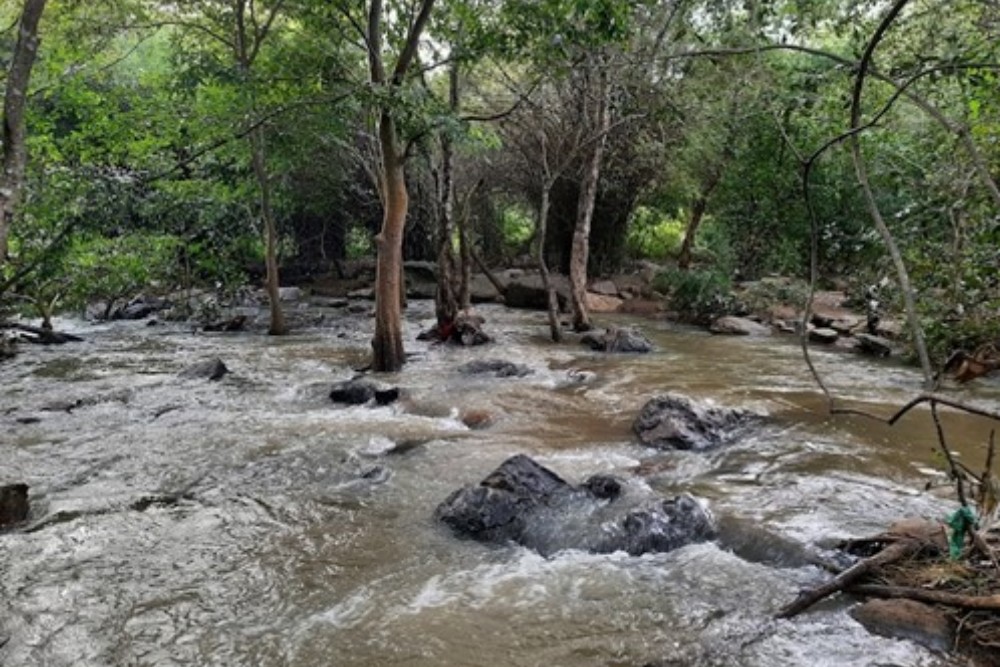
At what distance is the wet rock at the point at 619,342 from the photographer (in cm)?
1445

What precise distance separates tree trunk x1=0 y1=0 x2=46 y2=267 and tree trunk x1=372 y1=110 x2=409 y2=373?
7.48 meters

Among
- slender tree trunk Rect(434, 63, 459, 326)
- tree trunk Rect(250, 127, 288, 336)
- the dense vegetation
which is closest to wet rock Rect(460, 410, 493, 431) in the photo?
the dense vegetation

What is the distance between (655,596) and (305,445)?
4719mm

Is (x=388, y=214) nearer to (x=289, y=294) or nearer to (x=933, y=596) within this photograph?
(x=933, y=596)

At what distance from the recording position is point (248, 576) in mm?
5406

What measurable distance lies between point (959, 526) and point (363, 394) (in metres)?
7.83

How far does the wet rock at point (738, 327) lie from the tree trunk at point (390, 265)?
303 inches

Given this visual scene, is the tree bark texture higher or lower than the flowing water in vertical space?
higher

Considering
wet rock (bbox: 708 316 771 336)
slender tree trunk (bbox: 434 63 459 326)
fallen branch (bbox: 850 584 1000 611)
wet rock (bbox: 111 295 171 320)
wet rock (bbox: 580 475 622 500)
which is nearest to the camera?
fallen branch (bbox: 850 584 1000 611)

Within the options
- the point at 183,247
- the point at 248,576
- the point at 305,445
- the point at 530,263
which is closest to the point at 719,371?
the point at 305,445

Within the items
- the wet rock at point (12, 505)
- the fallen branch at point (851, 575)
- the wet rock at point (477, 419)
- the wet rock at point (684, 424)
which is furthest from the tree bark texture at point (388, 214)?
the fallen branch at point (851, 575)

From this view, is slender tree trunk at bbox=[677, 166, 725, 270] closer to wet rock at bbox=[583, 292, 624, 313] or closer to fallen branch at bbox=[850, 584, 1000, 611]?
wet rock at bbox=[583, 292, 624, 313]

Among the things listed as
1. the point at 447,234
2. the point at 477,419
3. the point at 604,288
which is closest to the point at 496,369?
the point at 477,419

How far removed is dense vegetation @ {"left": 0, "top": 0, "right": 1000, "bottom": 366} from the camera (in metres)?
6.14
